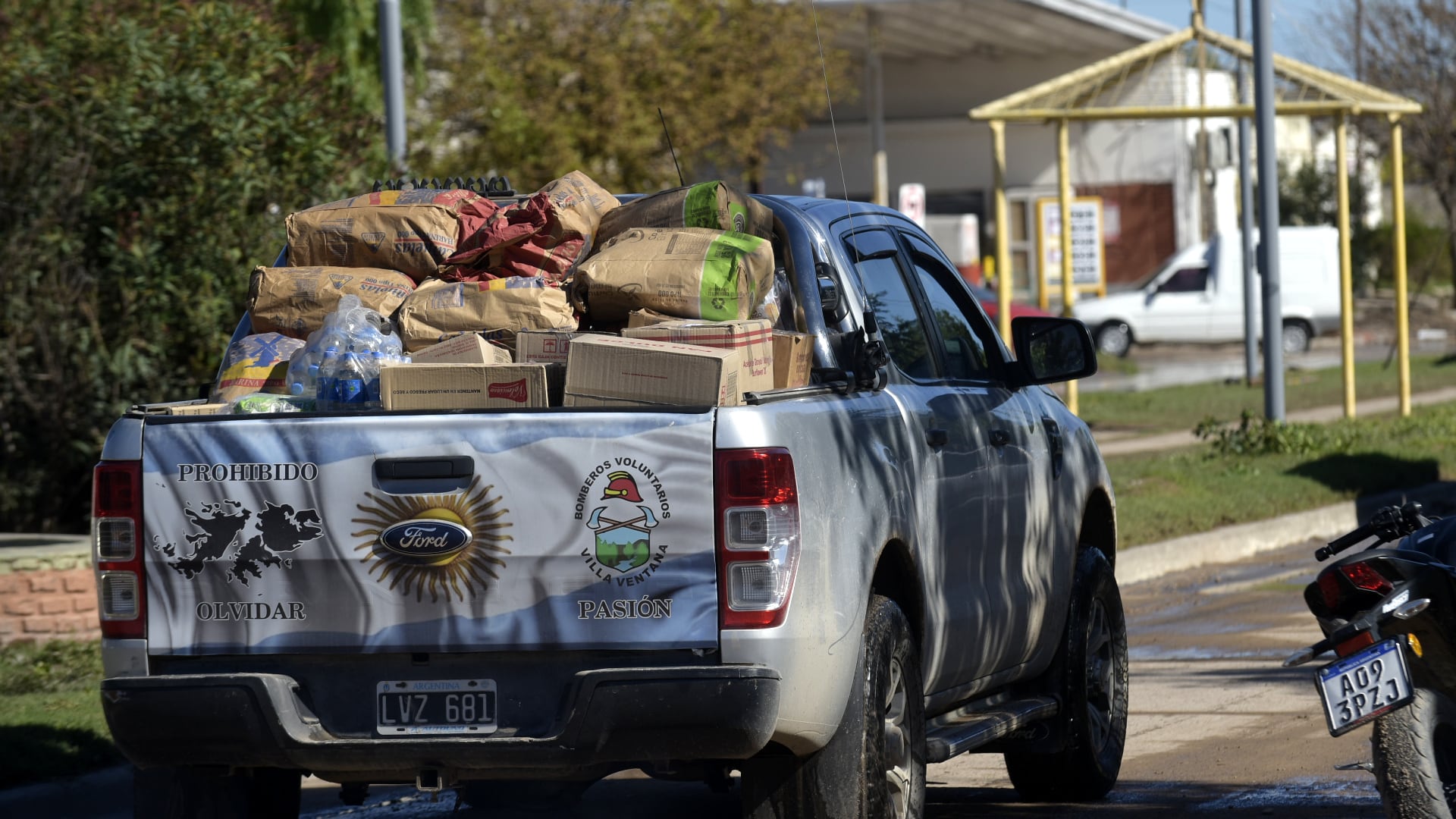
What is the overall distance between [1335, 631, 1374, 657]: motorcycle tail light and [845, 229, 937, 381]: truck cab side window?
62.4 inches

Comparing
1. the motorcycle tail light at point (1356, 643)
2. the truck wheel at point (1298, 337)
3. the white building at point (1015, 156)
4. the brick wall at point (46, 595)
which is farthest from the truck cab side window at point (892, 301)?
the white building at point (1015, 156)

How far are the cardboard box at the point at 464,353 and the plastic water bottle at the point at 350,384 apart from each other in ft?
0.50

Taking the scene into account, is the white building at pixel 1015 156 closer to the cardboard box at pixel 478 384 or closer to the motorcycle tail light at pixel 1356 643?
the cardboard box at pixel 478 384

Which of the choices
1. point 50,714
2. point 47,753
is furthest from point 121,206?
point 47,753

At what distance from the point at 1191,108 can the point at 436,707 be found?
50.0 ft

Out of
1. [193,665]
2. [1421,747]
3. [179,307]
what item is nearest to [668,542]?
[193,665]

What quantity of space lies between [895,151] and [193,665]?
45305 mm

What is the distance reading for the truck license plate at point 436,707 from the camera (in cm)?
450

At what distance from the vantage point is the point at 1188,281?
126ft

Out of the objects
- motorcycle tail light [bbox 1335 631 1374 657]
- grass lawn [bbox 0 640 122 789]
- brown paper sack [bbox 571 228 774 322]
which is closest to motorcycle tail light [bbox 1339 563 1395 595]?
motorcycle tail light [bbox 1335 631 1374 657]

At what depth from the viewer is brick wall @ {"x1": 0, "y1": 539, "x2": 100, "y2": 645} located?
30.0 feet

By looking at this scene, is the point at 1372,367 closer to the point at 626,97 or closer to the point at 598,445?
the point at 626,97

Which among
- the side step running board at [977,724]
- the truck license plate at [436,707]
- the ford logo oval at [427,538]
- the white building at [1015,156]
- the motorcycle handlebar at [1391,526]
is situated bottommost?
the side step running board at [977,724]

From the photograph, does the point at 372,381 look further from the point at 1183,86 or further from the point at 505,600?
the point at 1183,86
